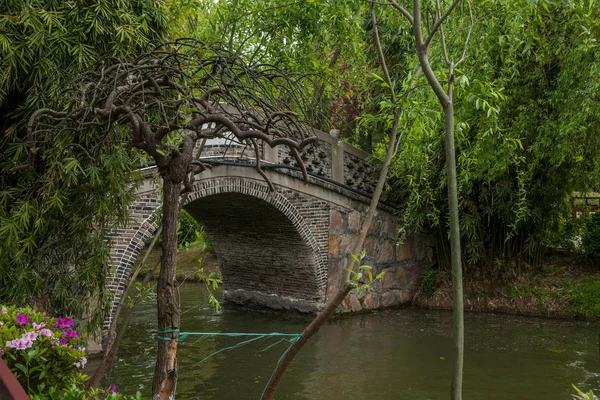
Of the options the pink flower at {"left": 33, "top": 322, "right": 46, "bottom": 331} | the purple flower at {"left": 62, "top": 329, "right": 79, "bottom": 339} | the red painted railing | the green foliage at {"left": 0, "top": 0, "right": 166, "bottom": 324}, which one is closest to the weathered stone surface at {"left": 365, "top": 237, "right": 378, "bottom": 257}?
the green foliage at {"left": 0, "top": 0, "right": 166, "bottom": 324}

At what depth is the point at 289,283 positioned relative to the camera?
12.8m

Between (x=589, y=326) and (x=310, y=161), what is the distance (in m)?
5.38

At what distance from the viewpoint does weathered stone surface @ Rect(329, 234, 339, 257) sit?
40.4 ft

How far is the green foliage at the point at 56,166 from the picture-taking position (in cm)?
543

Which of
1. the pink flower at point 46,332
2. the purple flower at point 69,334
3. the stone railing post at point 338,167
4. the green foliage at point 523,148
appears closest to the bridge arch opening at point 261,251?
the stone railing post at point 338,167

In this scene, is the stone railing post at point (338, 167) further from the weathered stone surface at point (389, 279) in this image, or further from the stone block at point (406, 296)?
the stone block at point (406, 296)

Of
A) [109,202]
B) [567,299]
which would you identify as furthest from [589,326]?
[109,202]

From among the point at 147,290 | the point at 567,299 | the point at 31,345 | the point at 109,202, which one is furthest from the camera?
the point at 567,299

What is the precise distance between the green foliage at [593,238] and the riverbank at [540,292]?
0.80 ft

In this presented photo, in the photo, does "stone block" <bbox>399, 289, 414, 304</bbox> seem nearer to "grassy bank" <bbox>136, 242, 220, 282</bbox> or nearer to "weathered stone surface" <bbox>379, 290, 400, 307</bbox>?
"weathered stone surface" <bbox>379, 290, 400, 307</bbox>

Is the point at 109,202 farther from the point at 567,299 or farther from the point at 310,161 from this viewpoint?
the point at 567,299

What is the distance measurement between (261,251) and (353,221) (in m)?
1.86

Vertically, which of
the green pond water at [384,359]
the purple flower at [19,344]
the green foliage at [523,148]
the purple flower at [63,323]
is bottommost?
the green pond water at [384,359]

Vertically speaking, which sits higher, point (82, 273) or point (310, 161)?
point (310, 161)
